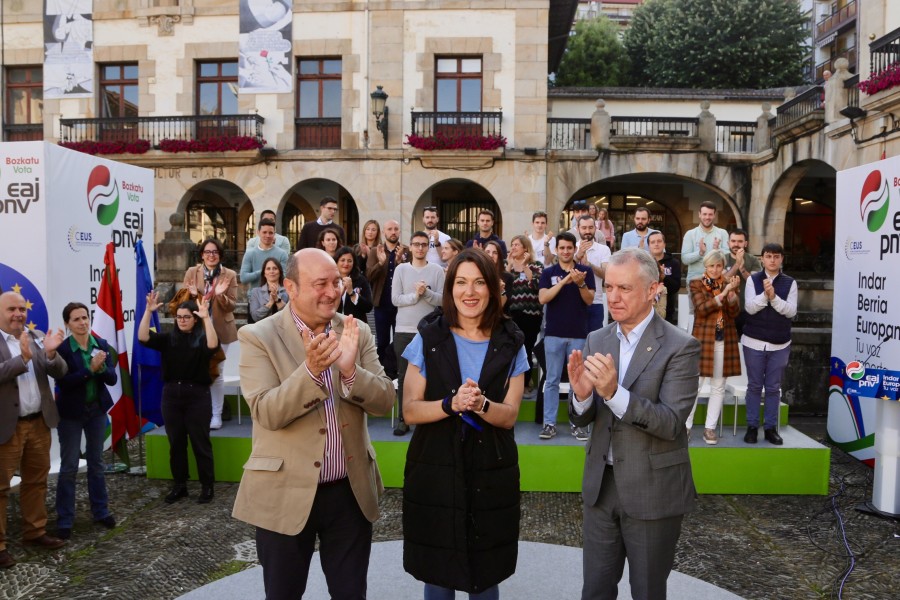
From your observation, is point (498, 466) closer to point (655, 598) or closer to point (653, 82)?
point (655, 598)

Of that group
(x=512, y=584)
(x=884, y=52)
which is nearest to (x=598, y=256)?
(x=512, y=584)

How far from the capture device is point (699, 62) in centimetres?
2862

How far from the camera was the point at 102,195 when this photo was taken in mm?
6969

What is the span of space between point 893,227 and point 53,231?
740 centimetres

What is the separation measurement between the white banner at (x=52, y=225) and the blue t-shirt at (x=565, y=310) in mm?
4271

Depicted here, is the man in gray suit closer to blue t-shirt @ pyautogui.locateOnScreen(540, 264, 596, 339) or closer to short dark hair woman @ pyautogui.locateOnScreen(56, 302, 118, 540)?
blue t-shirt @ pyautogui.locateOnScreen(540, 264, 596, 339)

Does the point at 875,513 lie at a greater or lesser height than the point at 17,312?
lesser

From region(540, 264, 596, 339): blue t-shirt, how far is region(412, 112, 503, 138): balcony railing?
36.7ft

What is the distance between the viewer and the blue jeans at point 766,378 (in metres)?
6.49

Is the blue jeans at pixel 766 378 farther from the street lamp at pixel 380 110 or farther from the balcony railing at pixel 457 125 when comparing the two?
the street lamp at pixel 380 110

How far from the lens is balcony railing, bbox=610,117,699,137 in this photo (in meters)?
18.0

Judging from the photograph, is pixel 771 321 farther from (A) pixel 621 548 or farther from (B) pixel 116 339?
(B) pixel 116 339

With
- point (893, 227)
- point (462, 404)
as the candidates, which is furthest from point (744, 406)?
point (462, 404)

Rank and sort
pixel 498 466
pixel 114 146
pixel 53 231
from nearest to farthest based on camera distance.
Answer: pixel 498 466
pixel 53 231
pixel 114 146
